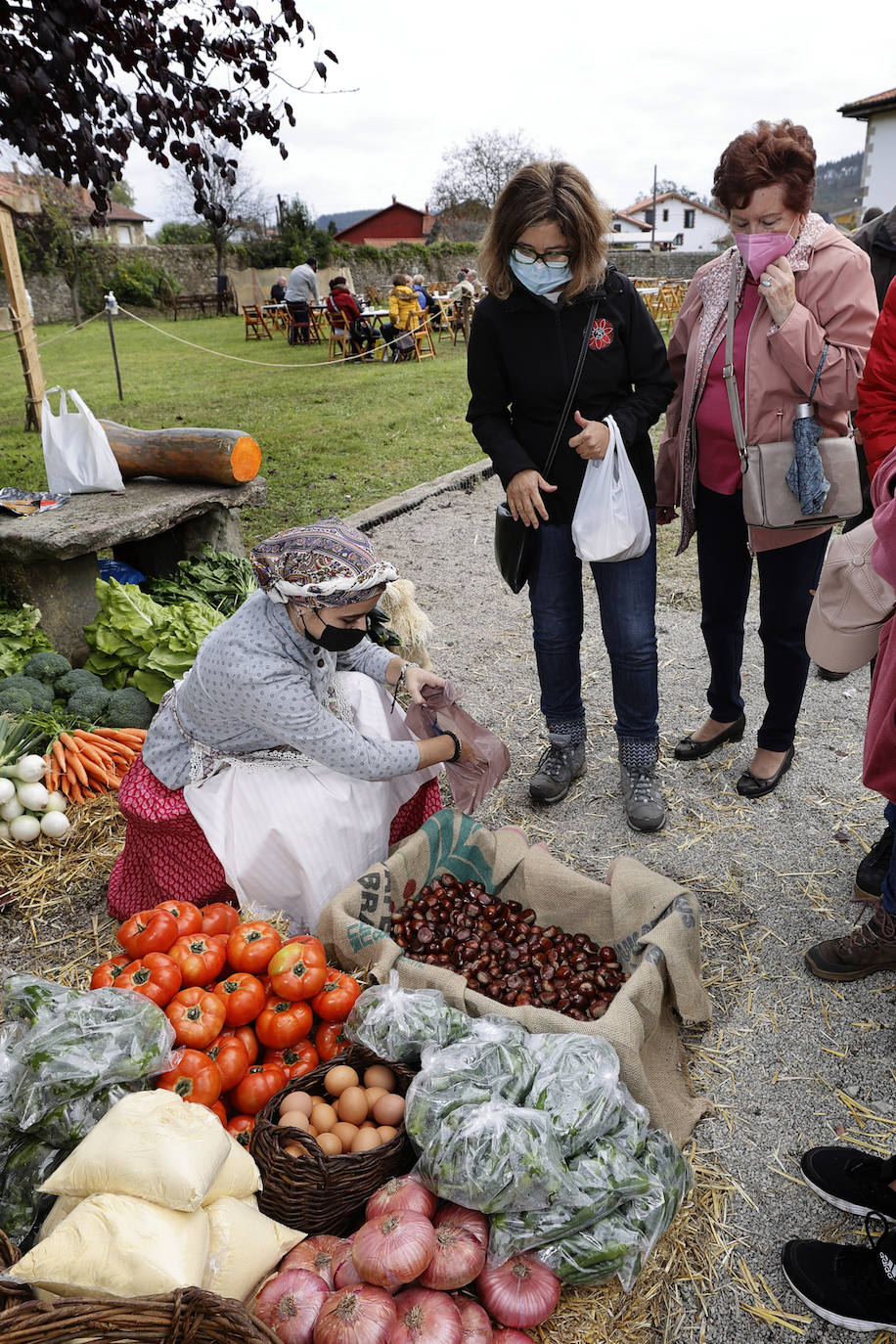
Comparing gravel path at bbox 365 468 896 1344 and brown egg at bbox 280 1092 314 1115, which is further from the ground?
brown egg at bbox 280 1092 314 1115

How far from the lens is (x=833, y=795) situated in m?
3.59

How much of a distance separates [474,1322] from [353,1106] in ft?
1.64

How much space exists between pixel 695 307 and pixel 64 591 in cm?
325

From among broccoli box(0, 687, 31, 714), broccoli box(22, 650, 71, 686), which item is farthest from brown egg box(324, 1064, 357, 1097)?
broccoli box(22, 650, 71, 686)

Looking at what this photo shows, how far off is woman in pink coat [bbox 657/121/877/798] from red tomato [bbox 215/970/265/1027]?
2172 millimetres

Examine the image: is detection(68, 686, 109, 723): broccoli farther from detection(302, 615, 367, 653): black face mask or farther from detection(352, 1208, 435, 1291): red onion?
detection(352, 1208, 435, 1291): red onion

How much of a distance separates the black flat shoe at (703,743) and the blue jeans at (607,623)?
1.70 ft

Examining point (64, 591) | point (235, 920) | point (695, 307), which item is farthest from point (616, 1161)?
point (64, 591)

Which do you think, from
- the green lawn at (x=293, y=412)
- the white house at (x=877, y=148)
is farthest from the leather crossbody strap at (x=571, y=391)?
the white house at (x=877, y=148)

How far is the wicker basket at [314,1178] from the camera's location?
72.7 inches

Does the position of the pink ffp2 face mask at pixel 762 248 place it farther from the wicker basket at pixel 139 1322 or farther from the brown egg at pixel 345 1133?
the wicker basket at pixel 139 1322

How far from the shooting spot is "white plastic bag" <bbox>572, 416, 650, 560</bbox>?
2.93m

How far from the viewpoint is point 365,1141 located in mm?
1977

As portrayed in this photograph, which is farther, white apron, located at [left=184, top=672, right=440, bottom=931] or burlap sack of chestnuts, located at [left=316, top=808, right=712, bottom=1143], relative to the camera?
white apron, located at [left=184, top=672, right=440, bottom=931]
